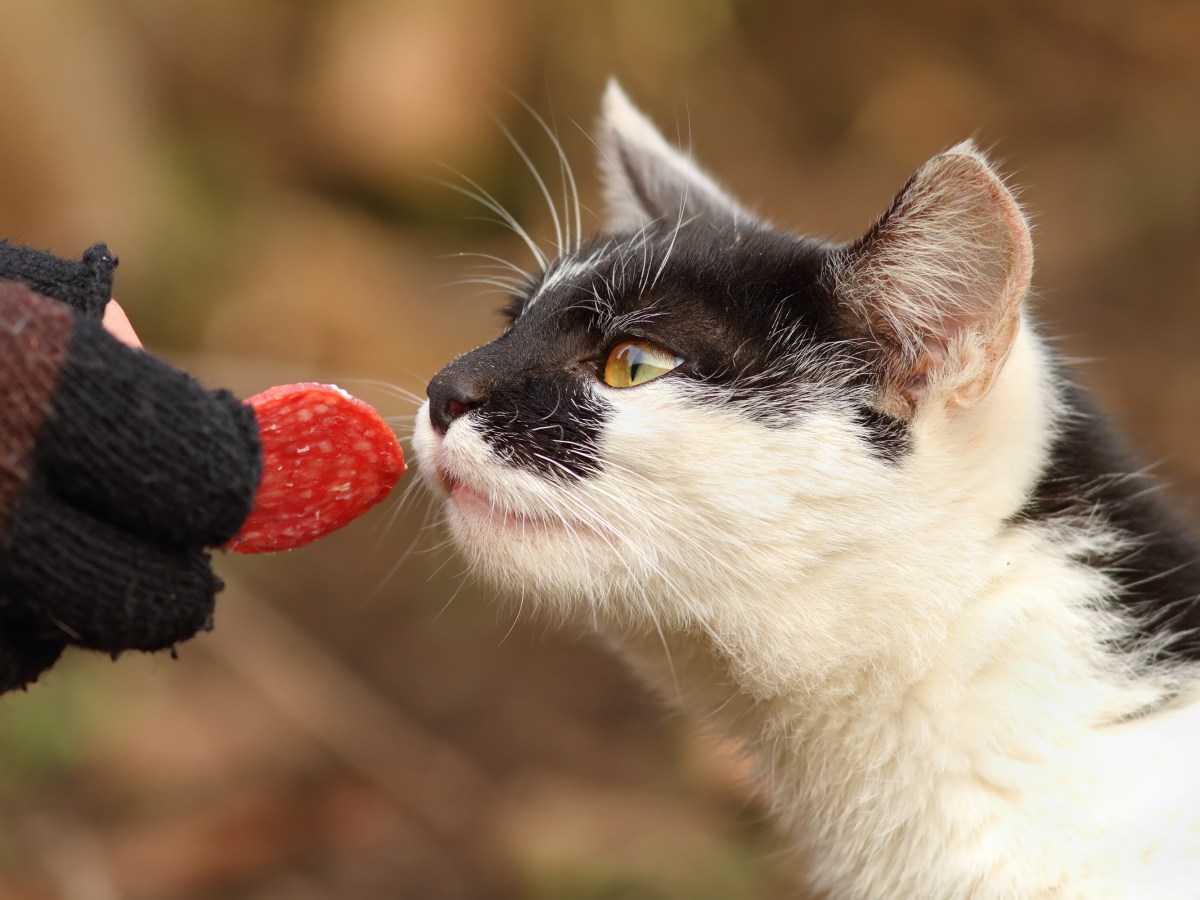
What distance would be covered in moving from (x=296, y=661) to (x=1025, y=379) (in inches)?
124

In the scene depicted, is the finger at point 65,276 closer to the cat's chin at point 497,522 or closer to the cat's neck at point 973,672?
the cat's chin at point 497,522

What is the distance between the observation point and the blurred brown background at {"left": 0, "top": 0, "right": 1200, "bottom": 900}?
3.50 m

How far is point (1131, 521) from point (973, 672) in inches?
15.6

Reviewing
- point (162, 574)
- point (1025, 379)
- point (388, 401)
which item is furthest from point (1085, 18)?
point (162, 574)

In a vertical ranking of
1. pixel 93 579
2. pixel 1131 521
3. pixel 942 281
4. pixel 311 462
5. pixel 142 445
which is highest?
pixel 942 281

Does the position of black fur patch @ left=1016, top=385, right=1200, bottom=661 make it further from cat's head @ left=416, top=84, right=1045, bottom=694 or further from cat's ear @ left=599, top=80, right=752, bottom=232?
cat's ear @ left=599, top=80, right=752, bottom=232

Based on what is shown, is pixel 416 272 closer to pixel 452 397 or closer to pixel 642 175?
pixel 642 175

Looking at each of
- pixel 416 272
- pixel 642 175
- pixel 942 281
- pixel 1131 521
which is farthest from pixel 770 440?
pixel 416 272

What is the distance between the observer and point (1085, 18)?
210 inches

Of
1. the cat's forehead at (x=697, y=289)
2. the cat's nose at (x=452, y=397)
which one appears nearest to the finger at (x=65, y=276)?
the cat's nose at (x=452, y=397)

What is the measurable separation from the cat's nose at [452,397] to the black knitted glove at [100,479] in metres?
0.47

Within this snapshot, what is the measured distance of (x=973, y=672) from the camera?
5.46 feet

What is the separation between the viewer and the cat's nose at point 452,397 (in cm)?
170

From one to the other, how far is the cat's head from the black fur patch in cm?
9
